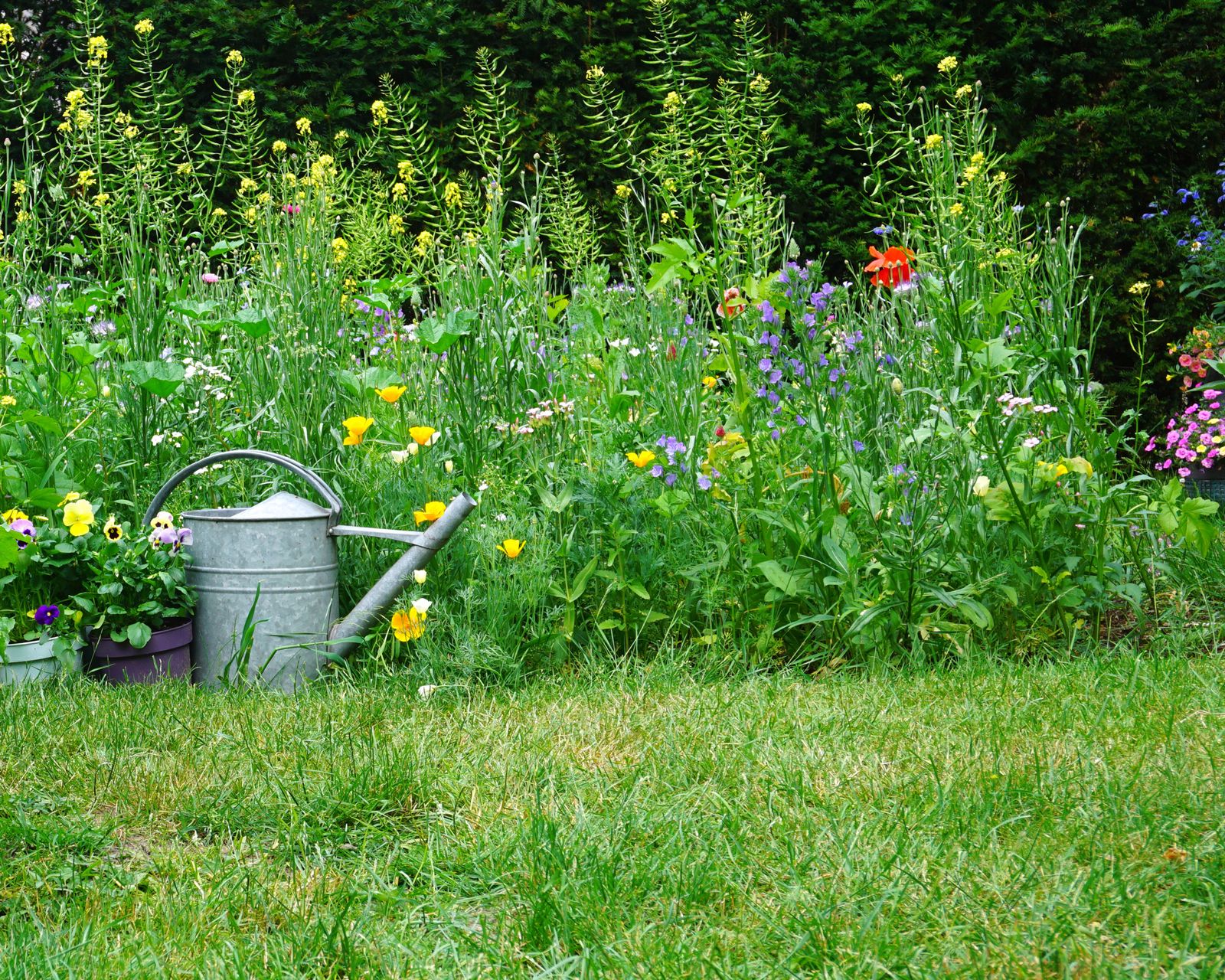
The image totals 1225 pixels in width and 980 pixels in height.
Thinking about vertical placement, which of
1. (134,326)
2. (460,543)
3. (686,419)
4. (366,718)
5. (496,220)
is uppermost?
(496,220)

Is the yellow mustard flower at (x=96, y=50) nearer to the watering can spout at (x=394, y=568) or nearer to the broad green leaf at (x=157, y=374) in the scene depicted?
the broad green leaf at (x=157, y=374)

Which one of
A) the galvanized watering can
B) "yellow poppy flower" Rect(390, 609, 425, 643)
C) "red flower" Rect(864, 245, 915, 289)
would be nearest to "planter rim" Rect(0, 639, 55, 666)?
the galvanized watering can

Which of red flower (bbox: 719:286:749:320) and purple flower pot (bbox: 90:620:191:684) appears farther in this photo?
red flower (bbox: 719:286:749:320)

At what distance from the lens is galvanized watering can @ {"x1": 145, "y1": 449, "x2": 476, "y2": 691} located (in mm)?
2666

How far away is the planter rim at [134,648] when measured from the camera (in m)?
2.67

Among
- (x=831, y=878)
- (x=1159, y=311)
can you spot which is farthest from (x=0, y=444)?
(x=1159, y=311)

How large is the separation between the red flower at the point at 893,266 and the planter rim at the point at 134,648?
2.03 m

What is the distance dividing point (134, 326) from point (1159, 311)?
15.3 feet

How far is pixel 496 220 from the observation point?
321 centimetres

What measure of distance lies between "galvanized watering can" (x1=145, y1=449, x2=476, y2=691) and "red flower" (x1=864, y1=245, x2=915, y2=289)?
127 centimetres

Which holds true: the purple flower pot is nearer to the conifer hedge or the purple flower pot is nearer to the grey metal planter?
the grey metal planter

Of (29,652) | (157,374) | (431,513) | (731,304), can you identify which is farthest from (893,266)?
(29,652)

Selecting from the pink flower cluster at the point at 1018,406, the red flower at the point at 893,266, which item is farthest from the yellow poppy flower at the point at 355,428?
the pink flower cluster at the point at 1018,406

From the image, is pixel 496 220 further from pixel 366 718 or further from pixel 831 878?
pixel 831 878
